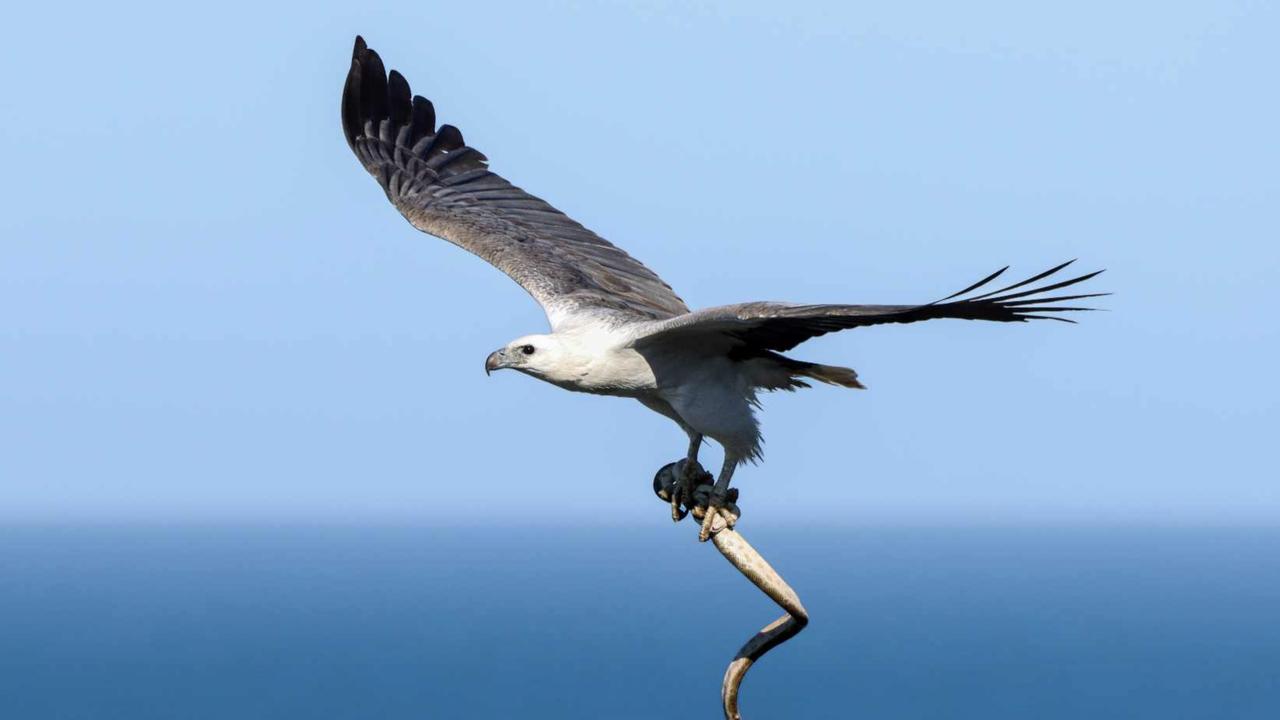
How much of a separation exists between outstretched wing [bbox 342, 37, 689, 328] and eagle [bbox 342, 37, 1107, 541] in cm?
1

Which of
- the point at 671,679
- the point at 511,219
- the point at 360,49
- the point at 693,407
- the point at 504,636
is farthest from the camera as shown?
the point at 504,636

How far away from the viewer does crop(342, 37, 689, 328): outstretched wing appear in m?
12.4

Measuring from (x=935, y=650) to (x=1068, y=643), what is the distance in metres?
12.6

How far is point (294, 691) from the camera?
4498 inches

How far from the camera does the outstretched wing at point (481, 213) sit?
1243cm

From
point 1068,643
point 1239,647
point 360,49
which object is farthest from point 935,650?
point 360,49

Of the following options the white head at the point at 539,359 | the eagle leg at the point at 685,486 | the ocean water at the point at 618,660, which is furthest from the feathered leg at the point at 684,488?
the ocean water at the point at 618,660

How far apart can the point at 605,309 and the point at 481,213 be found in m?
2.90

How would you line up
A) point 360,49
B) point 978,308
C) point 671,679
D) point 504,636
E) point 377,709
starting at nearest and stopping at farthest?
point 978,308, point 360,49, point 377,709, point 671,679, point 504,636

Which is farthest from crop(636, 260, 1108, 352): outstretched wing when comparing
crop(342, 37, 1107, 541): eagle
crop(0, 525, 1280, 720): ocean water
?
crop(0, 525, 1280, 720): ocean water

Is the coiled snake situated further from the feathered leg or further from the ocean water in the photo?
the ocean water

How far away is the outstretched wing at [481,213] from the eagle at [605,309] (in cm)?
1

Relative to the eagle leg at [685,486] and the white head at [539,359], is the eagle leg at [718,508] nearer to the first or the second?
the eagle leg at [685,486]

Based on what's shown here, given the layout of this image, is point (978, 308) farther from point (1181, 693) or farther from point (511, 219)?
point (1181, 693)
